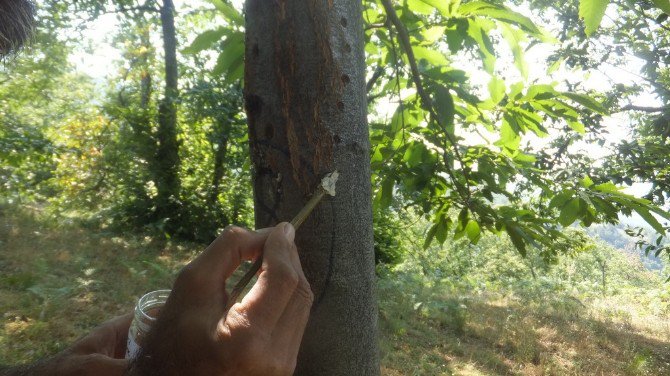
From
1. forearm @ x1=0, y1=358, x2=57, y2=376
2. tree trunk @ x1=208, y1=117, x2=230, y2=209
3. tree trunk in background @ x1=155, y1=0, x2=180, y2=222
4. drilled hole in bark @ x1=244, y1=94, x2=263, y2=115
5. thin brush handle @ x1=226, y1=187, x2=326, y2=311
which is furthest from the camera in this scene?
tree trunk in background @ x1=155, y1=0, x2=180, y2=222

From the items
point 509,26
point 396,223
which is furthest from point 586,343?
point 509,26

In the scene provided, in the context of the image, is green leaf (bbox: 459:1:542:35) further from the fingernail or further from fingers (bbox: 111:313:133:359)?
fingers (bbox: 111:313:133:359)

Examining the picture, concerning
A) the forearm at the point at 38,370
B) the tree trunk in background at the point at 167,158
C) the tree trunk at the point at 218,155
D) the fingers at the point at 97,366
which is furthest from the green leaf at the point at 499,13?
the tree trunk in background at the point at 167,158

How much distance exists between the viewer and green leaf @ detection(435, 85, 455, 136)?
1.84 meters

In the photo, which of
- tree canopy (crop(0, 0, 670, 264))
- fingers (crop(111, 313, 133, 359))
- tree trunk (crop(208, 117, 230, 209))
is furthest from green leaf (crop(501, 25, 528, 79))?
tree trunk (crop(208, 117, 230, 209))

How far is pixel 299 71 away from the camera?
1177 mm

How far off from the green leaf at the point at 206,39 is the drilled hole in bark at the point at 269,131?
75 cm

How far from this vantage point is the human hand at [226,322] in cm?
72

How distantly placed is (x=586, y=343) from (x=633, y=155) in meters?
2.51

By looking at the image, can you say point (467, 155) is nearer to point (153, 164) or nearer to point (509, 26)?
point (509, 26)

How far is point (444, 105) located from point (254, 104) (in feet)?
3.06

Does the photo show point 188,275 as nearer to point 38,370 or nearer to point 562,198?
point 38,370

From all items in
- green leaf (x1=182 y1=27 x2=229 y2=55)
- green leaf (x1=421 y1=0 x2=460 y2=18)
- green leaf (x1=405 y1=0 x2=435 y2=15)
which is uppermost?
green leaf (x1=405 y1=0 x2=435 y2=15)

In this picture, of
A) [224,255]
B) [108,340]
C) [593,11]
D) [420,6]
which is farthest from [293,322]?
[420,6]
